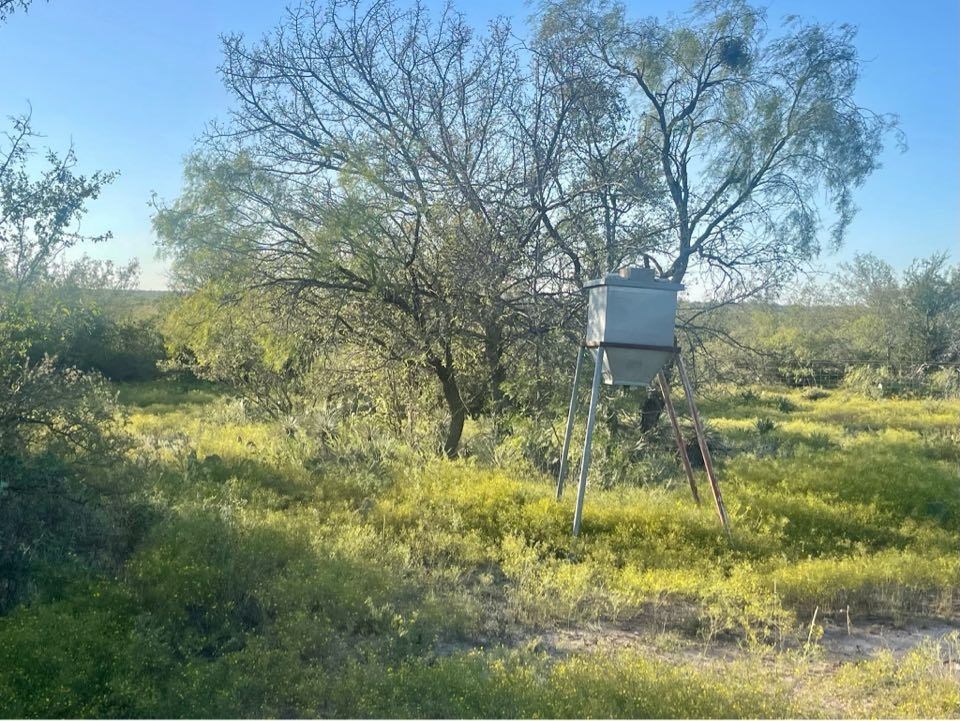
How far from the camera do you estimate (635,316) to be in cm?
765

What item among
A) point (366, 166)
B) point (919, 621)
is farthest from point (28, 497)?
point (919, 621)

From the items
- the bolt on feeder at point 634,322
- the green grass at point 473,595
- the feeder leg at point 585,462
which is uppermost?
the bolt on feeder at point 634,322

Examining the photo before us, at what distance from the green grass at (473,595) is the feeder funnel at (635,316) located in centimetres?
163

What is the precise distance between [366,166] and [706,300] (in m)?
5.73

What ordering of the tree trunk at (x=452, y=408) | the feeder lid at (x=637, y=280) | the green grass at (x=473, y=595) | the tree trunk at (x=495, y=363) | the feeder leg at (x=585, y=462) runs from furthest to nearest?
the tree trunk at (x=452, y=408), the tree trunk at (x=495, y=363), the feeder lid at (x=637, y=280), the feeder leg at (x=585, y=462), the green grass at (x=473, y=595)

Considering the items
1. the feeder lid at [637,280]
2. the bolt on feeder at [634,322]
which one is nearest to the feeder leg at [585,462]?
the bolt on feeder at [634,322]

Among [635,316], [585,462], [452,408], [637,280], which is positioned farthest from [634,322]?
[452,408]

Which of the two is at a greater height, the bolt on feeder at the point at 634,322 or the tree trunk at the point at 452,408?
the bolt on feeder at the point at 634,322

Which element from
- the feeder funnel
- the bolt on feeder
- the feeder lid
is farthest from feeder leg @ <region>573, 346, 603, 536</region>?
the feeder lid

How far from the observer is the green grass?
3.77 meters

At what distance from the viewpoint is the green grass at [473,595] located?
12.4 ft

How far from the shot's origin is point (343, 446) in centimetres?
998

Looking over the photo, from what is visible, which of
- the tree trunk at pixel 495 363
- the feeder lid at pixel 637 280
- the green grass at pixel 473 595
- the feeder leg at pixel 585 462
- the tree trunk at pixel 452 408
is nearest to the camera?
the green grass at pixel 473 595

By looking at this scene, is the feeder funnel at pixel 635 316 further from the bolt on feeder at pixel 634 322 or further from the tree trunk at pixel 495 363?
the tree trunk at pixel 495 363
